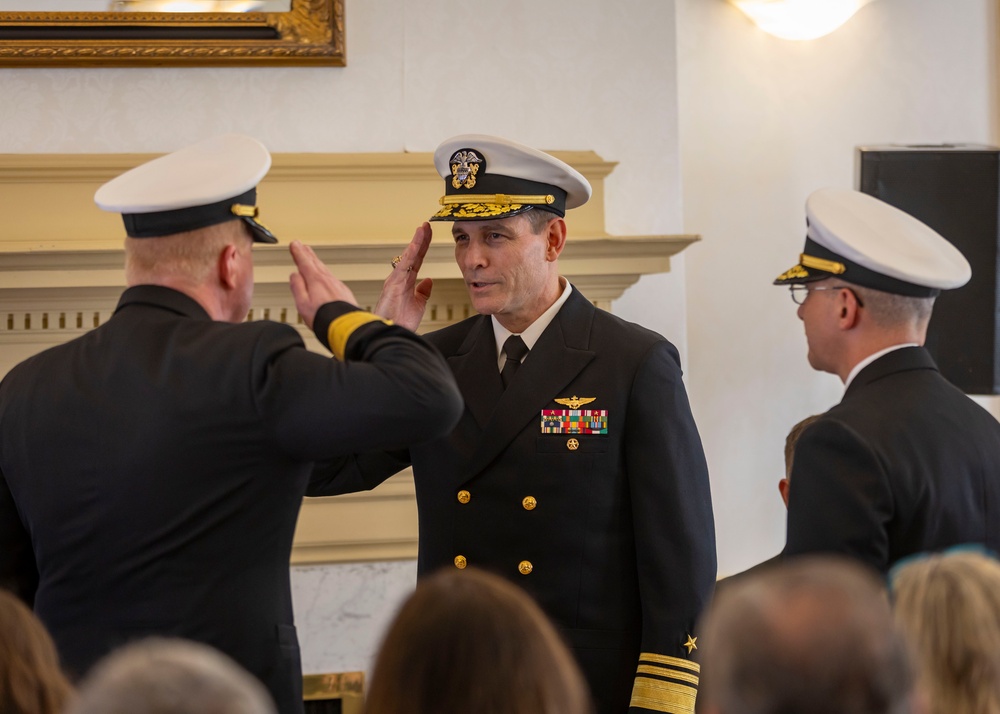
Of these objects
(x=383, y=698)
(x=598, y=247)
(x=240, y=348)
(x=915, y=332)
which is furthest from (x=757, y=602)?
(x=598, y=247)

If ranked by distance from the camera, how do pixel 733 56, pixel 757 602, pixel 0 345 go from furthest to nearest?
1. pixel 733 56
2. pixel 0 345
3. pixel 757 602

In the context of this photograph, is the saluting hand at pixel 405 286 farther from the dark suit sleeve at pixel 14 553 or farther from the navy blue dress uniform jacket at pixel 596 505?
the dark suit sleeve at pixel 14 553

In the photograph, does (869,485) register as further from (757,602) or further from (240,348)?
(240,348)

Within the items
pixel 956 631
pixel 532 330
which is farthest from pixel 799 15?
pixel 956 631

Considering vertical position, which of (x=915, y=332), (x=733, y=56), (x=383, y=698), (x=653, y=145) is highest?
(x=733, y=56)

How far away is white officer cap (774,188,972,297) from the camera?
1.84m

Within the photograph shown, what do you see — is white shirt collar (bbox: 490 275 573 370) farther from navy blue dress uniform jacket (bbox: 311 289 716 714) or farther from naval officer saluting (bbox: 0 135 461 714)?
naval officer saluting (bbox: 0 135 461 714)

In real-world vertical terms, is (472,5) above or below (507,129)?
above

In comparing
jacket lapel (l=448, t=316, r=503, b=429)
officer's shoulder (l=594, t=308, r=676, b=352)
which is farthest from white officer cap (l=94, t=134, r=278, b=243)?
officer's shoulder (l=594, t=308, r=676, b=352)

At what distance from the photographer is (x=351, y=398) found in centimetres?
157

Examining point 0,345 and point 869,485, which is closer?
point 869,485

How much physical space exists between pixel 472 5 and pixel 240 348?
1.81 m

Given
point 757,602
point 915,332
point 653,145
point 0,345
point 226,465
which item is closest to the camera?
point 757,602

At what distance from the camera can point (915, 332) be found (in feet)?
6.12
